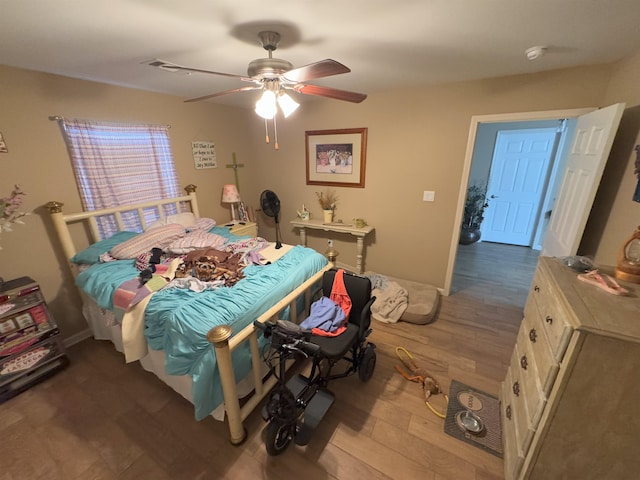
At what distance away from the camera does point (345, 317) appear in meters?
1.80

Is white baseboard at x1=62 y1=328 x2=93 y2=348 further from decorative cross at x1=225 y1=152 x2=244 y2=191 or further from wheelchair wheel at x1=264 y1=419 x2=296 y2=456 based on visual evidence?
decorative cross at x1=225 y1=152 x2=244 y2=191

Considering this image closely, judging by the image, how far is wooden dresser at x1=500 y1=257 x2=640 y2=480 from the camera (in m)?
0.92

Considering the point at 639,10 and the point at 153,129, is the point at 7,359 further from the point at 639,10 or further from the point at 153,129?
the point at 639,10

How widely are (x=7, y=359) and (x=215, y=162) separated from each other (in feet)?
8.55

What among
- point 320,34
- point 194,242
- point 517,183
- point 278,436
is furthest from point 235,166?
point 517,183

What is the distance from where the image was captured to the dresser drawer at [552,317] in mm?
993

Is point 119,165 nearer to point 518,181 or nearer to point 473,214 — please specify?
point 473,214

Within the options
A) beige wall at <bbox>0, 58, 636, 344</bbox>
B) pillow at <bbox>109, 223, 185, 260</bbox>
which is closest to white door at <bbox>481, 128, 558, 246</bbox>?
beige wall at <bbox>0, 58, 636, 344</bbox>

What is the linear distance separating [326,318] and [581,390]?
1.22 metres

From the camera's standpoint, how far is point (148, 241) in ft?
7.42

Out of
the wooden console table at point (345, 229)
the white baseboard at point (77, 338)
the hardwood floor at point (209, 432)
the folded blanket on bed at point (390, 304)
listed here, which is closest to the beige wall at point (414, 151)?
the wooden console table at point (345, 229)

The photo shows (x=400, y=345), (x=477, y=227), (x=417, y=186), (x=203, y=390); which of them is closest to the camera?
(x=203, y=390)

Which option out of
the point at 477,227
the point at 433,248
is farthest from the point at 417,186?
the point at 477,227

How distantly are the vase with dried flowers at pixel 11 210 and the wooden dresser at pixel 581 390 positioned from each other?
3.35m
